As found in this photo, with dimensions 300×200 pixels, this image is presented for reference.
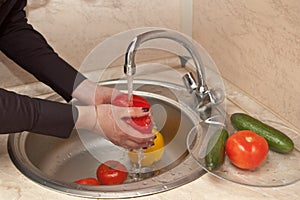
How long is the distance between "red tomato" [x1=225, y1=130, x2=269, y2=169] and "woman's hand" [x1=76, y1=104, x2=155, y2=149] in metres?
0.19

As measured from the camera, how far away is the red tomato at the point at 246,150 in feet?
3.32

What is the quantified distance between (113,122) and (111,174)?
0.46 ft

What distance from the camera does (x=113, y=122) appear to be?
110 centimetres

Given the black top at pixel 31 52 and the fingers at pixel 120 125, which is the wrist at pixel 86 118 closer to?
the fingers at pixel 120 125

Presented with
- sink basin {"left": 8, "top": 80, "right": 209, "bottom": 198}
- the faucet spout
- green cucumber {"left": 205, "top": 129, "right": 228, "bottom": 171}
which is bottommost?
sink basin {"left": 8, "top": 80, "right": 209, "bottom": 198}

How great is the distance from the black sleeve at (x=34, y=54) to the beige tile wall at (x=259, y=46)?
38 centimetres

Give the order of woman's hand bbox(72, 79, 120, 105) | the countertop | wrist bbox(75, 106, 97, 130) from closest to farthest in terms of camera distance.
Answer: the countertop, wrist bbox(75, 106, 97, 130), woman's hand bbox(72, 79, 120, 105)

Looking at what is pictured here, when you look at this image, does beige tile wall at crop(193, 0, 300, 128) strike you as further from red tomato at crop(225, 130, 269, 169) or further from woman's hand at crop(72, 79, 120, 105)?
woman's hand at crop(72, 79, 120, 105)

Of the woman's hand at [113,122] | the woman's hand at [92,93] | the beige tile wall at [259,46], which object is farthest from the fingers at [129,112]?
the beige tile wall at [259,46]

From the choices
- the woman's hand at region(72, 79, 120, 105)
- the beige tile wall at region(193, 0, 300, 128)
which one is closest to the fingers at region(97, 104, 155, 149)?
the woman's hand at region(72, 79, 120, 105)

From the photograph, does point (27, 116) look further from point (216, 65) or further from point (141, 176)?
point (216, 65)

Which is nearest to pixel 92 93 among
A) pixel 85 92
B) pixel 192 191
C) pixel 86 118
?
pixel 85 92

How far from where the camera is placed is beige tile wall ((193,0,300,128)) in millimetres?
1130

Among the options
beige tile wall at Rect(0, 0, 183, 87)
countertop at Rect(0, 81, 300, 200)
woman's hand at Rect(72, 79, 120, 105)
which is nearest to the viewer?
countertop at Rect(0, 81, 300, 200)
